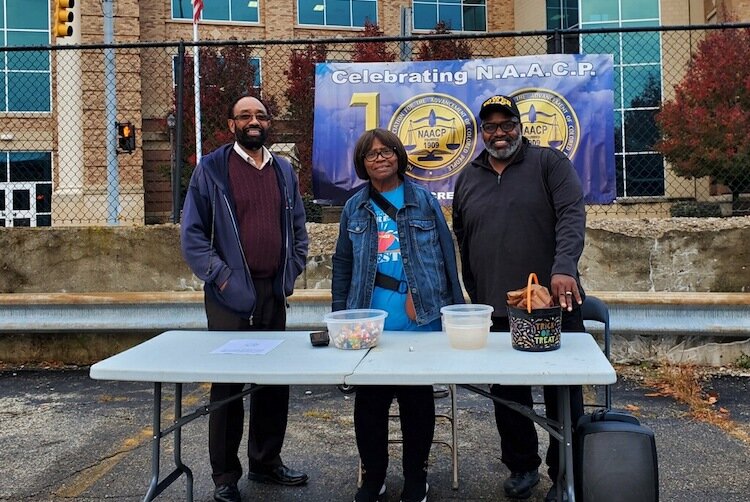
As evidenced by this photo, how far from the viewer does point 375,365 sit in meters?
2.67

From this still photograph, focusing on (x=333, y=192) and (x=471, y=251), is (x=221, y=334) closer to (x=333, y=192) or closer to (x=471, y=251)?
(x=471, y=251)

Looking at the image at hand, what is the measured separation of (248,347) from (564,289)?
4.95ft

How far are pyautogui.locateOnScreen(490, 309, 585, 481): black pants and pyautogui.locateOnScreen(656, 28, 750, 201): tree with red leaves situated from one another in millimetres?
12958

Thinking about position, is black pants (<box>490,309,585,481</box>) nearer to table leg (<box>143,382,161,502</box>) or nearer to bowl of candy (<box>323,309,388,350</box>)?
bowl of candy (<box>323,309,388,350</box>)

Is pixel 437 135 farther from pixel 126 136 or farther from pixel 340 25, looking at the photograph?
pixel 340 25

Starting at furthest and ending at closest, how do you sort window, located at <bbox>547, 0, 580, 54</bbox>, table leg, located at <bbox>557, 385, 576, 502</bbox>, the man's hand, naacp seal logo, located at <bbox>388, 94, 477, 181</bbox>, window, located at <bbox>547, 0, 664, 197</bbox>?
window, located at <bbox>547, 0, 580, 54</bbox> → window, located at <bbox>547, 0, 664, 197</bbox> → naacp seal logo, located at <bbox>388, 94, 477, 181</bbox> → the man's hand → table leg, located at <bbox>557, 385, 576, 502</bbox>

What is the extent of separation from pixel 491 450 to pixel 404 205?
1805 millimetres

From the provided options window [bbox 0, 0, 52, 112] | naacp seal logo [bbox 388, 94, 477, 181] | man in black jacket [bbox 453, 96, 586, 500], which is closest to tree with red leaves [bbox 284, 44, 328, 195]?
window [bbox 0, 0, 52, 112]

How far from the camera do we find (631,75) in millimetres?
19891

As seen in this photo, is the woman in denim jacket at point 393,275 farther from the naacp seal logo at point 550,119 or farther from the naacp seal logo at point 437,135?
the naacp seal logo at point 550,119

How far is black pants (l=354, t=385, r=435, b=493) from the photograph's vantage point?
3.32m

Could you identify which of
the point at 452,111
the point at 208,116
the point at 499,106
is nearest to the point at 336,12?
the point at 208,116

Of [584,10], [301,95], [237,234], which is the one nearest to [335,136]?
[237,234]

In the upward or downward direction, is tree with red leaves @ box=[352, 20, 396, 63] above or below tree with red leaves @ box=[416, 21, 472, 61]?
below
